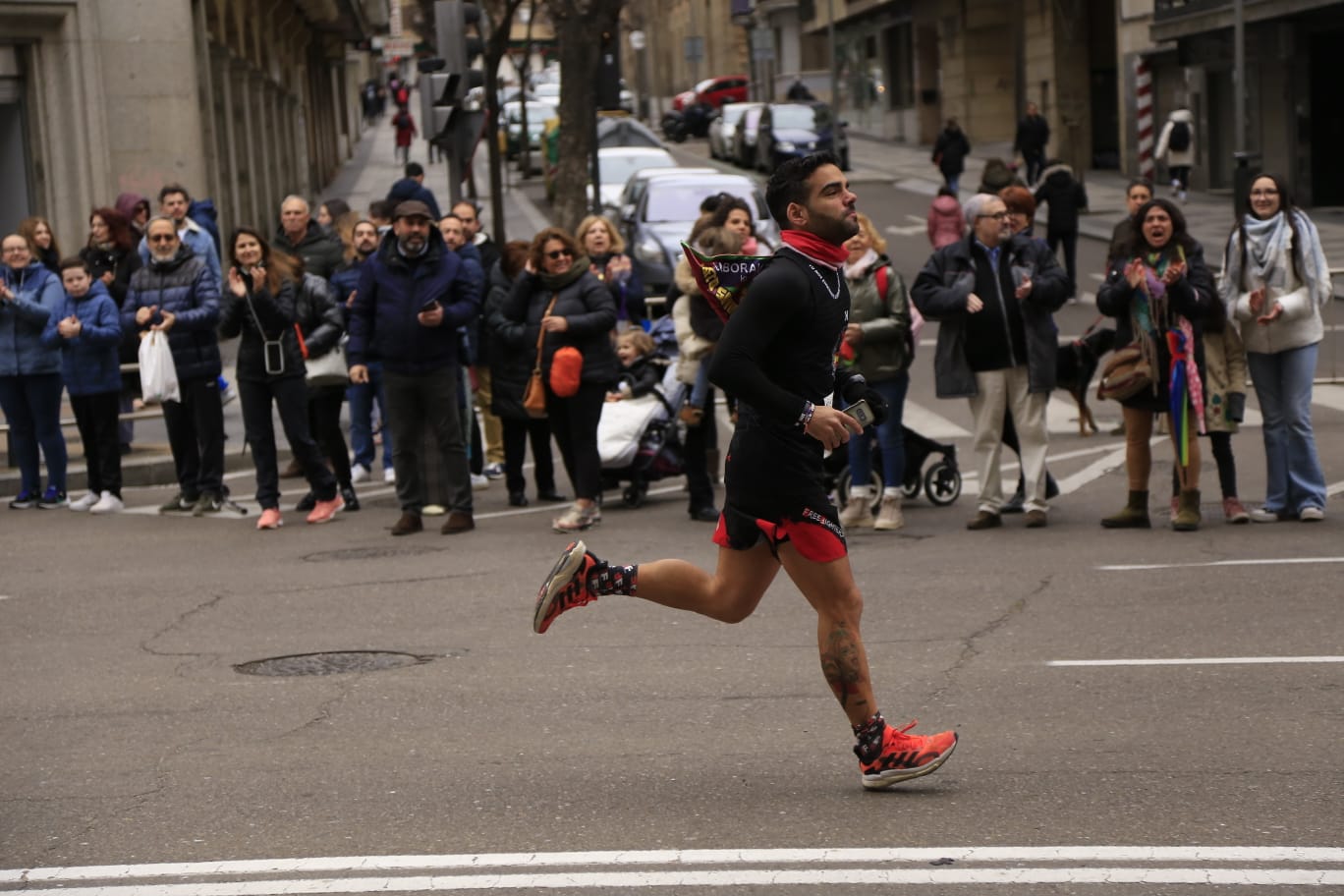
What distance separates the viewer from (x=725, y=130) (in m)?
55.4

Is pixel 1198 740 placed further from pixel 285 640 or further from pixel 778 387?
pixel 285 640

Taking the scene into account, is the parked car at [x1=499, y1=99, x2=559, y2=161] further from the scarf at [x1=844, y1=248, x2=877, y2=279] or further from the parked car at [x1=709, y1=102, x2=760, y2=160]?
the scarf at [x1=844, y1=248, x2=877, y2=279]

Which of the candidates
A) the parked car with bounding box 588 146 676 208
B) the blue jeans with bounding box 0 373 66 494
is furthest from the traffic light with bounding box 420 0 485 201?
the parked car with bounding box 588 146 676 208

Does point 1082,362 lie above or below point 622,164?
below

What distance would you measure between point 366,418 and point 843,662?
9.16 metres

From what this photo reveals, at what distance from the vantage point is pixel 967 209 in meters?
12.6

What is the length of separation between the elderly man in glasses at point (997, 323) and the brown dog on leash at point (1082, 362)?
120 cm

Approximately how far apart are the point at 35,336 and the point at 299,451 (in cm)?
213

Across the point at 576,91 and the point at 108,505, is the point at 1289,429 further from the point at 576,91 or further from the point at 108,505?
the point at 576,91

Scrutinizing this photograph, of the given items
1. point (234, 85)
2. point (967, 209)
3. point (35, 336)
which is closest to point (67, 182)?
point (234, 85)

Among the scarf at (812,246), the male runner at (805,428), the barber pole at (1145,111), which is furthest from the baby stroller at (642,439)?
the barber pole at (1145,111)

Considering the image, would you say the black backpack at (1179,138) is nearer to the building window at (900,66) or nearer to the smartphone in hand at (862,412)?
the building window at (900,66)

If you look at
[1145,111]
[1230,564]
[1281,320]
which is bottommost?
[1230,564]

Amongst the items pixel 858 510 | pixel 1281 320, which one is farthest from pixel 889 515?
pixel 1281 320
